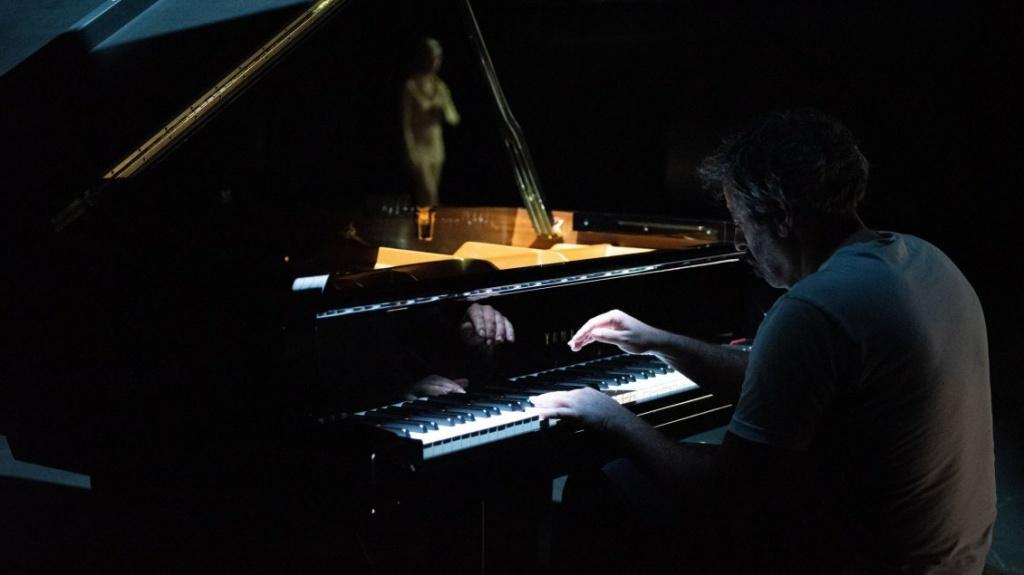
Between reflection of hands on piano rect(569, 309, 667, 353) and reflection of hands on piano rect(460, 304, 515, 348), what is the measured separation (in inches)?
7.6

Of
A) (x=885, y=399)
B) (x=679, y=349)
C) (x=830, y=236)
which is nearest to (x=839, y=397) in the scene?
(x=885, y=399)

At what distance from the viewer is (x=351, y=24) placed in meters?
2.73

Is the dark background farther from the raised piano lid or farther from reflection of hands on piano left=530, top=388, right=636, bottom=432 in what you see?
reflection of hands on piano left=530, top=388, right=636, bottom=432

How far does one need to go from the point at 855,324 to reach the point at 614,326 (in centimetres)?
99

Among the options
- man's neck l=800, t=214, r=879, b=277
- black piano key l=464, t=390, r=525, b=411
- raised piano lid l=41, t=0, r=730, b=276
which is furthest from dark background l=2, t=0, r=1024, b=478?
man's neck l=800, t=214, r=879, b=277

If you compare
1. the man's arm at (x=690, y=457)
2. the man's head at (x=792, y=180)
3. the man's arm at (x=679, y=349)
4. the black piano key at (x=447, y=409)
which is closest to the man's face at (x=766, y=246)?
the man's head at (x=792, y=180)

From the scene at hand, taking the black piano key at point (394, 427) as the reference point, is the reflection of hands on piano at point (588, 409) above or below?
above

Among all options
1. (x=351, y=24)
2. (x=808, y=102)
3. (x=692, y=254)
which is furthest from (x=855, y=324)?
(x=808, y=102)

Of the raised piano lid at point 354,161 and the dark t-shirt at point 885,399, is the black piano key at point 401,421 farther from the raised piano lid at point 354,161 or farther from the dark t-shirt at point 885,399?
the dark t-shirt at point 885,399

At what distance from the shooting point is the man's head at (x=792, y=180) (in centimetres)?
155

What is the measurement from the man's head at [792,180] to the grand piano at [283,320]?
704 millimetres

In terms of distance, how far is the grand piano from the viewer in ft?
6.31

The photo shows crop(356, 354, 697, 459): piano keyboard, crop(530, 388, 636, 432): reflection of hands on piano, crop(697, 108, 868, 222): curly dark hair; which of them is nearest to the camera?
crop(697, 108, 868, 222): curly dark hair

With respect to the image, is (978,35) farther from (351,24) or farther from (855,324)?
(855,324)
